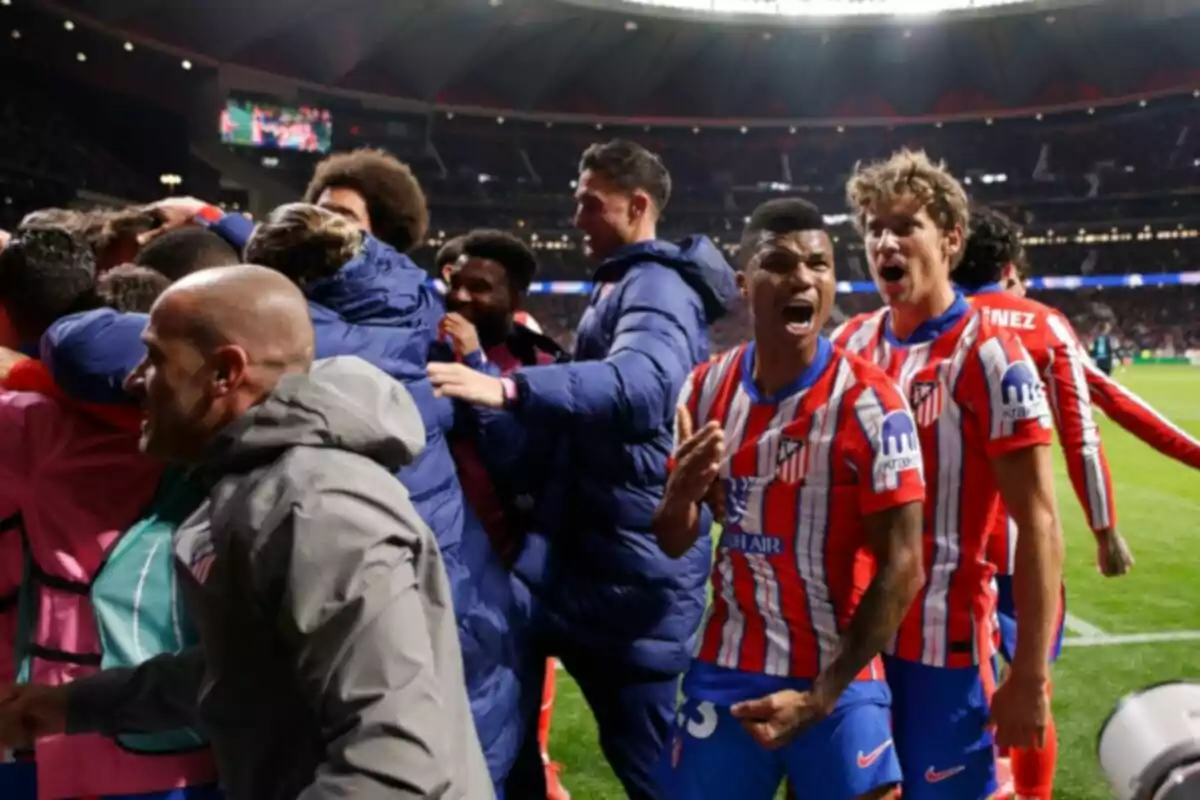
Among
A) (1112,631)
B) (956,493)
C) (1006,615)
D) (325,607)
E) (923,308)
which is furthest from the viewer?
(1112,631)

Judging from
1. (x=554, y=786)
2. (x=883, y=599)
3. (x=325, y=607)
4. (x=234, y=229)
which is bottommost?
(x=554, y=786)

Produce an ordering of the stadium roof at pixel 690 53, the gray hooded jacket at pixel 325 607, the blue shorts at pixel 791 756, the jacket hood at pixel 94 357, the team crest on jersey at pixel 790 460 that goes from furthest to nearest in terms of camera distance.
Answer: the stadium roof at pixel 690 53 < the team crest on jersey at pixel 790 460 < the blue shorts at pixel 791 756 < the jacket hood at pixel 94 357 < the gray hooded jacket at pixel 325 607

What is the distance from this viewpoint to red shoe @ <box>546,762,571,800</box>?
3496mm

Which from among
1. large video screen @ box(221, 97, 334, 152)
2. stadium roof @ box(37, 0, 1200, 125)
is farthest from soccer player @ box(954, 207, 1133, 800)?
large video screen @ box(221, 97, 334, 152)

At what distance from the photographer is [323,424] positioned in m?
1.19

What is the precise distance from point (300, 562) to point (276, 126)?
3303cm

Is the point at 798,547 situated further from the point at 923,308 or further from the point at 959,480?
the point at 923,308

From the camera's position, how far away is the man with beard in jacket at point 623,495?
248 cm

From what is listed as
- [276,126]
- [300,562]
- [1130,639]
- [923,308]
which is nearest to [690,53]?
[276,126]

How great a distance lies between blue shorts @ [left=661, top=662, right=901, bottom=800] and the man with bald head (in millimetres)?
767

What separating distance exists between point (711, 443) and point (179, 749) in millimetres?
1199

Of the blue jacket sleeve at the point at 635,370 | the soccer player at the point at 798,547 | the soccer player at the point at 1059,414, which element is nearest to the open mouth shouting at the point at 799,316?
the soccer player at the point at 798,547

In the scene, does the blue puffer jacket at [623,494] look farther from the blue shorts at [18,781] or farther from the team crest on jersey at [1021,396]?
the blue shorts at [18,781]

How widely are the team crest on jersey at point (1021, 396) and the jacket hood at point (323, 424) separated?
4.74 feet
